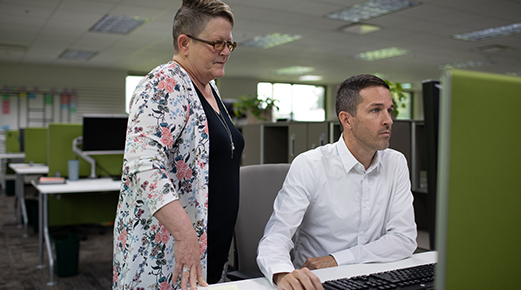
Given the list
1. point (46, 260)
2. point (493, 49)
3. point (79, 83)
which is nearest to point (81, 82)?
point (79, 83)

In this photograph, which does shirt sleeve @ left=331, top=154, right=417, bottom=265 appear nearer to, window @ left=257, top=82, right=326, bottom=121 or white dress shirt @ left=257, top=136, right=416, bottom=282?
white dress shirt @ left=257, top=136, right=416, bottom=282

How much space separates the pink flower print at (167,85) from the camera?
1173 mm

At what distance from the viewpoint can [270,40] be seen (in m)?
8.16

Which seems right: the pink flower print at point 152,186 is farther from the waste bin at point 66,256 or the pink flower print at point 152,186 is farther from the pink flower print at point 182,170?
the waste bin at point 66,256

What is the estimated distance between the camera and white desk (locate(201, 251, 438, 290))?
1116mm

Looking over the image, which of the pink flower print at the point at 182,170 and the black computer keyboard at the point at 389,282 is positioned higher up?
the pink flower print at the point at 182,170

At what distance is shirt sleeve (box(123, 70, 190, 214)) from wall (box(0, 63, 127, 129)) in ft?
35.6

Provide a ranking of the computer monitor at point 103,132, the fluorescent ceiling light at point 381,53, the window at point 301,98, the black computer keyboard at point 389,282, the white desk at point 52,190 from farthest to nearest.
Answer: the window at point 301,98, the fluorescent ceiling light at point 381,53, the computer monitor at point 103,132, the white desk at point 52,190, the black computer keyboard at point 389,282

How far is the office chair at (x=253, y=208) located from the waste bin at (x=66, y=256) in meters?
2.39

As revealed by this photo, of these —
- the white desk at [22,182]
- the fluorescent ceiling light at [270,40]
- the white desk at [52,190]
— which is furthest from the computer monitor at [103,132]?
the fluorescent ceiling light at [270,40]

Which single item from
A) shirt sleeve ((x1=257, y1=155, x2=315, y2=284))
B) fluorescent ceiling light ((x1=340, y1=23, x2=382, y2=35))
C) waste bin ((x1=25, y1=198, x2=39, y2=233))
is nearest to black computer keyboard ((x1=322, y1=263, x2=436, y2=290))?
shirt sleeve ((x1=257, y1=155, x2=315, y2=284))

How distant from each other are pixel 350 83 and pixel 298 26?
5.56m

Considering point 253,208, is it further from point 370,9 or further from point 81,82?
point 81,82

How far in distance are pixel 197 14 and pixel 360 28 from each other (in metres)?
6.11
